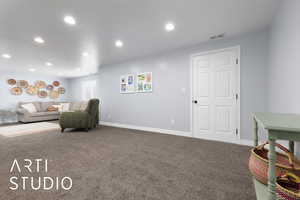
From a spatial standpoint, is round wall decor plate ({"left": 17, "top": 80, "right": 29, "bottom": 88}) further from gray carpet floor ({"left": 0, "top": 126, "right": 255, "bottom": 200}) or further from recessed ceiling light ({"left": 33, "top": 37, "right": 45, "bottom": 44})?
gray carpet floor ({"left": 0, "top": 126, "right": 255, "bottom": 200})

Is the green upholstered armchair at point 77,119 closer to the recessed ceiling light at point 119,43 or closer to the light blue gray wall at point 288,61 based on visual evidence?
the recessed ceiling light at point 119,43

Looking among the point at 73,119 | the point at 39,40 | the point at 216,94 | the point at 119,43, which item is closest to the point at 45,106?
the point at 73,119

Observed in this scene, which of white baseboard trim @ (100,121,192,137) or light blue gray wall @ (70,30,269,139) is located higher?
light blue gray wall @ (70,30,269,139)

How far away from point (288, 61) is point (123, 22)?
2.45 meters

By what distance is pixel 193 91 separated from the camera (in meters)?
3.13

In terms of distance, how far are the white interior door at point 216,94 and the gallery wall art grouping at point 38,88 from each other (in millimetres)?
7472

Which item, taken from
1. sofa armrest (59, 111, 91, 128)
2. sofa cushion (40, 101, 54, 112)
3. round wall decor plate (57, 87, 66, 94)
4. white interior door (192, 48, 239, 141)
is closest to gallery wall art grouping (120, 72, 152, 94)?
white interior door (192, 48, 239, 141)

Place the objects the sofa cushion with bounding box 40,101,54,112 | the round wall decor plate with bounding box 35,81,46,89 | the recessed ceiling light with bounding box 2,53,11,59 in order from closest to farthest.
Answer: the recessed ceiling light with bounding box 2,53,11,59, the sofa cushion with bounding box 40,101,54,112, the round wall decor plate with bounding box 35,81,46,89

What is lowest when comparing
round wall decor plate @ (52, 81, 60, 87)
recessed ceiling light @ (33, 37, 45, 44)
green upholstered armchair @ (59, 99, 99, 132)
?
green upholstered armchair @ (59, 99, 99, 132)

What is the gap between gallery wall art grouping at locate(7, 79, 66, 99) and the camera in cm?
563

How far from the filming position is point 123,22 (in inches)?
87.4

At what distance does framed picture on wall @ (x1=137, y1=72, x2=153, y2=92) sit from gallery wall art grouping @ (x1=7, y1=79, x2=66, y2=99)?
18.7ft

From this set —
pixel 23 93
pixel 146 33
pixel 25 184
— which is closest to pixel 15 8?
pixel 146 33

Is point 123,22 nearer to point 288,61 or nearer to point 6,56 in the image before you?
point 288,61
